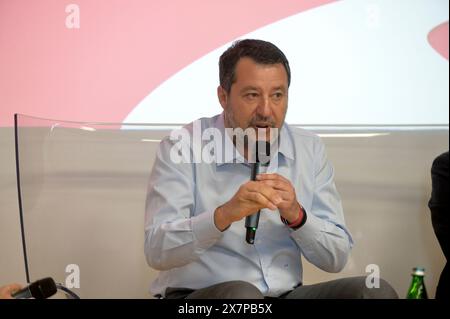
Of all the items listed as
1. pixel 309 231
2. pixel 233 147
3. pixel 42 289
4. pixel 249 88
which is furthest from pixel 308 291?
pixel 42 289

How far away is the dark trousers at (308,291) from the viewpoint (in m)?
1.70

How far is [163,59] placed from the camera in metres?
2.44

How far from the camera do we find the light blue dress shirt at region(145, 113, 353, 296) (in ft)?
6.00

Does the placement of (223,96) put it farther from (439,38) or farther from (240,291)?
(439,38)

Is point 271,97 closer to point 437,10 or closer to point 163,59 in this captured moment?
point 163,59

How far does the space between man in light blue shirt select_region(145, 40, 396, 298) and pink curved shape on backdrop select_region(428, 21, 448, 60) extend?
777 millimetres

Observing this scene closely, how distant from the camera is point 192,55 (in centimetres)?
242

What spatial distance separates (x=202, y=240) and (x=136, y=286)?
1.40 feet

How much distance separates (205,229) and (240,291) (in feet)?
0.61

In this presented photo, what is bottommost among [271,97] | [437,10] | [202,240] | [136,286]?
[136,286]

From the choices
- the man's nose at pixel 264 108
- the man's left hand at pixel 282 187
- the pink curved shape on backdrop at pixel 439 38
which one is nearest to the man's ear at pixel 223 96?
the man's nose at pixel 264 108

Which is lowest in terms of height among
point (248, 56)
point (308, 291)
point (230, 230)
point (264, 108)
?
point (308, 291)
